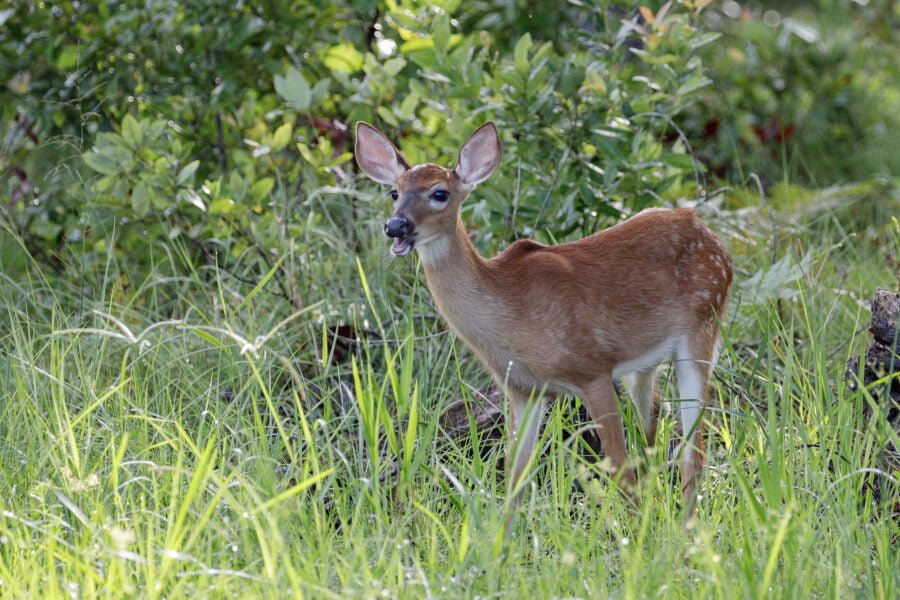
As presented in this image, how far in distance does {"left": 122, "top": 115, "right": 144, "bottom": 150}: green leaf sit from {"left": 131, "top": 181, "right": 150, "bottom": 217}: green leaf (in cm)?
17

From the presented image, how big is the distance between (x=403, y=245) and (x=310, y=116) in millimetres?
2229

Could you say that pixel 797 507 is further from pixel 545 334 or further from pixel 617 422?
pixel 545 334

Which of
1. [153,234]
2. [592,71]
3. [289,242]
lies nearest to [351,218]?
[289,242]

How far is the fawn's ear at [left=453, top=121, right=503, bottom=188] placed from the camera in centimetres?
446

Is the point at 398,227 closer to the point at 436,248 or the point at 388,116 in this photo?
the point at 436,248

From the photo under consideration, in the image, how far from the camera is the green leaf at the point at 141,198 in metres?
5.55

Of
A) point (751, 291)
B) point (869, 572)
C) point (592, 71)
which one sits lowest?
point (751, 291)

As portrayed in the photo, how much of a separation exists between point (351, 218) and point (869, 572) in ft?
11.5

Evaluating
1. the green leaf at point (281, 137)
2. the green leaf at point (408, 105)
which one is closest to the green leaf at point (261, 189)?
A: the green leaf at point (281, 137)

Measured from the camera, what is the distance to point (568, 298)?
4.32m

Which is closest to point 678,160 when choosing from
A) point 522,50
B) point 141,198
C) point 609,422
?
point 522,50

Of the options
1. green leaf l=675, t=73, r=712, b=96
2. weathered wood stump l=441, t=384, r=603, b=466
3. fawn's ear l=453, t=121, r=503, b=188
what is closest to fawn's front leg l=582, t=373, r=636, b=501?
weathered wood stump l=441, t=384, r=603, b=466

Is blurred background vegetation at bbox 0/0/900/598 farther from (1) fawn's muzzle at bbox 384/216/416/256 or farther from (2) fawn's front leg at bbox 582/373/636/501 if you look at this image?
(1) fawn's muzzle at bbox 384/216/416/256

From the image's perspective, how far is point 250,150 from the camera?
695 centimetres
